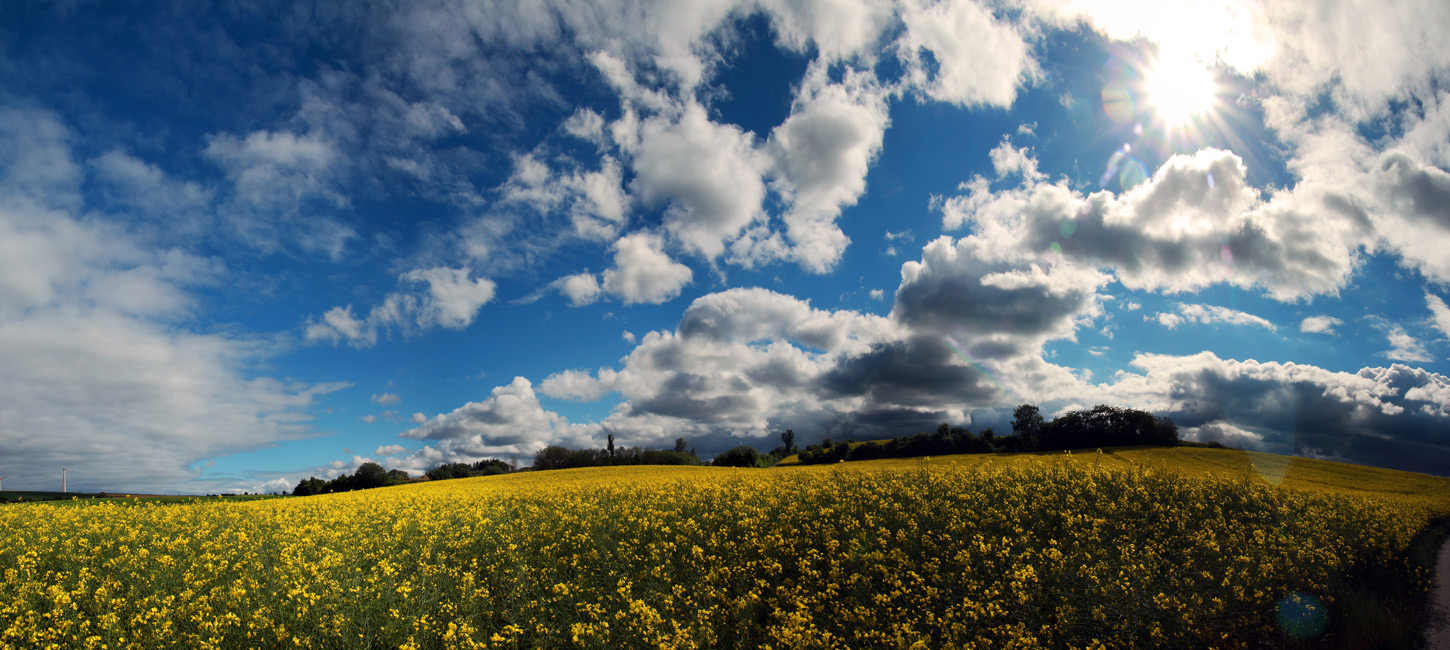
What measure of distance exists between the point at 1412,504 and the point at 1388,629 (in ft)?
68.6

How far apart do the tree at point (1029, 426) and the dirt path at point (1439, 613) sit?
39986 mm

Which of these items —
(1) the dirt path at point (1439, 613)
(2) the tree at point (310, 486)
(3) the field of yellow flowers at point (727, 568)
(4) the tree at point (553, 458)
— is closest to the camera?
(3) the field of yellow flowers at point (727, 568)

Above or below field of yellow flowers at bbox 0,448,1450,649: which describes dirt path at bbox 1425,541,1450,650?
below

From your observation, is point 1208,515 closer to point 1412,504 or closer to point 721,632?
point 721,632

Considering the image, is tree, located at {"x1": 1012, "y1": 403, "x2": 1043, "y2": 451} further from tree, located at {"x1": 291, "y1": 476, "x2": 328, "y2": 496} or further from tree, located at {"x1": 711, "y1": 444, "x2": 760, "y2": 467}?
tree, located at {"x1": 291, "y1": 476, "x2": 328, "y2": 496}

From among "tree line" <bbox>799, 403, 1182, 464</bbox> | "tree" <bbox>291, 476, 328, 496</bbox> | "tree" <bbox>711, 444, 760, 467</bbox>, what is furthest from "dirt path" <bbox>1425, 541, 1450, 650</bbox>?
"tree" <bbox>291, 476, 328, 496</bbox>

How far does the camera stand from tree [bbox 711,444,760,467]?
58.9 m

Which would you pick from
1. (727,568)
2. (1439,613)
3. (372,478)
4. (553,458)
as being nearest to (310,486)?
(372,478)

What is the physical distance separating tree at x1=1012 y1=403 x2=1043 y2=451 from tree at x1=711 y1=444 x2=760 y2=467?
91.6ft

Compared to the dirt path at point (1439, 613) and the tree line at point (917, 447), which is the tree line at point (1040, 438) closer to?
the tree line at point (917, 447)

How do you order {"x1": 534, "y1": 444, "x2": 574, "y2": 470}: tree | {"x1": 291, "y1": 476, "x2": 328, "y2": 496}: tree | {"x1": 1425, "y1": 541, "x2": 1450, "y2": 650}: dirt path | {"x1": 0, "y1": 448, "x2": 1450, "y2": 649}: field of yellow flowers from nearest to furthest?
{"x1": 0, "y1": 448, "x2": 1450, "y2": 649}: field of yellow flowers < {"x1": 1425, "y1": 541, "x2": 1450, "y2": 650}: dirt path < {"x1": 291, "y1": 476, "x2": 328, "y2": 496}: tree < {"x1": 534, "y1": 444, "x2": 574, "y2": 470}: tree

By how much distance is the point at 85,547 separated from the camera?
11.5 meters

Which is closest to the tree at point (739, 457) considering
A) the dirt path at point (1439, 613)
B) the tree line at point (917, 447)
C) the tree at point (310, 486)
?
the tree line at point (917, 447)

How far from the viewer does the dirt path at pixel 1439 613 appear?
33.7ft
